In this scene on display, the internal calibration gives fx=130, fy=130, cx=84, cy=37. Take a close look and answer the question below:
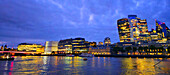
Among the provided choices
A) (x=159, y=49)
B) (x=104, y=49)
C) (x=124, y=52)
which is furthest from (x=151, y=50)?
(x=104, y=49)

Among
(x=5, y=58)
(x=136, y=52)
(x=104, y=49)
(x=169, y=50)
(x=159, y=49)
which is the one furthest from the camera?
(x=104, y=49)

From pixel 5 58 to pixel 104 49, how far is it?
13732cm

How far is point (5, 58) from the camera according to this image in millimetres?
75312

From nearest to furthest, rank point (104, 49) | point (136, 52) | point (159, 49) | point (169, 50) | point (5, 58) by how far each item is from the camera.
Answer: point (5, 58), point (169, 50), point (159, 49), point (136, 52), point (104, 49)

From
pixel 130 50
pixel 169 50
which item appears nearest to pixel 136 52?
pixel 130 50

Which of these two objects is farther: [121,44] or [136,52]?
[121,44]

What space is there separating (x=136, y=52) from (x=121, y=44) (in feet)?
115

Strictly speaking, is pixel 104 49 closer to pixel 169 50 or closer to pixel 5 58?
pixel 169 50

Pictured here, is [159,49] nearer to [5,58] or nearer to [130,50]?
[130,50]

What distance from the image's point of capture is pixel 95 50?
7840 inches

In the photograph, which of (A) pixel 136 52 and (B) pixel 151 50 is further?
(A) pixel 136 52

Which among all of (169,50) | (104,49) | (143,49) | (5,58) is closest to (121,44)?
(104,49)

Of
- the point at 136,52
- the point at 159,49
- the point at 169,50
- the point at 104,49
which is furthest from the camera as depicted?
the point at 104,49

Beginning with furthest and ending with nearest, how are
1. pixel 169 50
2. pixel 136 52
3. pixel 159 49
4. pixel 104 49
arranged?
pixel 104 49
pixel 136 52
pixel 159 49
pixel 169 50
